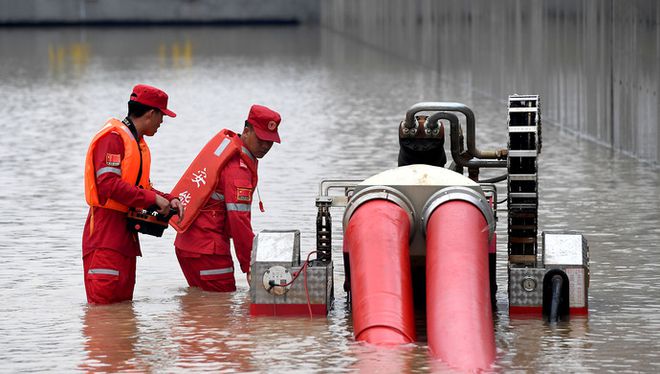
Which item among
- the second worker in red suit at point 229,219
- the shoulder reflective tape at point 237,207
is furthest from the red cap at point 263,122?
the shoulder reflective tape at point 237,207

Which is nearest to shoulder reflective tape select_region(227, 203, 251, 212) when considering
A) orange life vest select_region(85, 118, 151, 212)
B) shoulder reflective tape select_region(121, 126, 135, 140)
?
orange life vest select_region(85, 118, 151, 212)

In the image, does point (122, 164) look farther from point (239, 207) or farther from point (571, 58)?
point (571, 58)

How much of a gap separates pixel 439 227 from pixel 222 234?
1704mm

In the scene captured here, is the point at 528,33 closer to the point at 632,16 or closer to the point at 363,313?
the point at 632,16

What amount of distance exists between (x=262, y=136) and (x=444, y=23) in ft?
83.9

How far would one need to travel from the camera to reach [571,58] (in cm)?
2108

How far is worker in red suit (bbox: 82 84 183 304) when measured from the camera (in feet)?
30.2

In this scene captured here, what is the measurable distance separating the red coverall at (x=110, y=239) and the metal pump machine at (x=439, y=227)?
0.86 metres

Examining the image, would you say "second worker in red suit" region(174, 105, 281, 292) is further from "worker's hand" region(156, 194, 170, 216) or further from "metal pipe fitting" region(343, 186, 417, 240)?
"metal pipe fitting" region(343, 186, 417, 240)

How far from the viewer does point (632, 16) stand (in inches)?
695

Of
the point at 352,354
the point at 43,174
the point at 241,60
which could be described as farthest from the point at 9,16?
the point at 352,354

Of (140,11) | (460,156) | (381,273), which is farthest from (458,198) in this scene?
(140,11)

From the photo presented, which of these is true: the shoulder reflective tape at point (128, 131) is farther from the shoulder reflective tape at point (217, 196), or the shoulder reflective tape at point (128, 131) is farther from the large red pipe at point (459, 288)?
the large red pipe at point (459, 288)

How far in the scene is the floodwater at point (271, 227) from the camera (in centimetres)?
806
